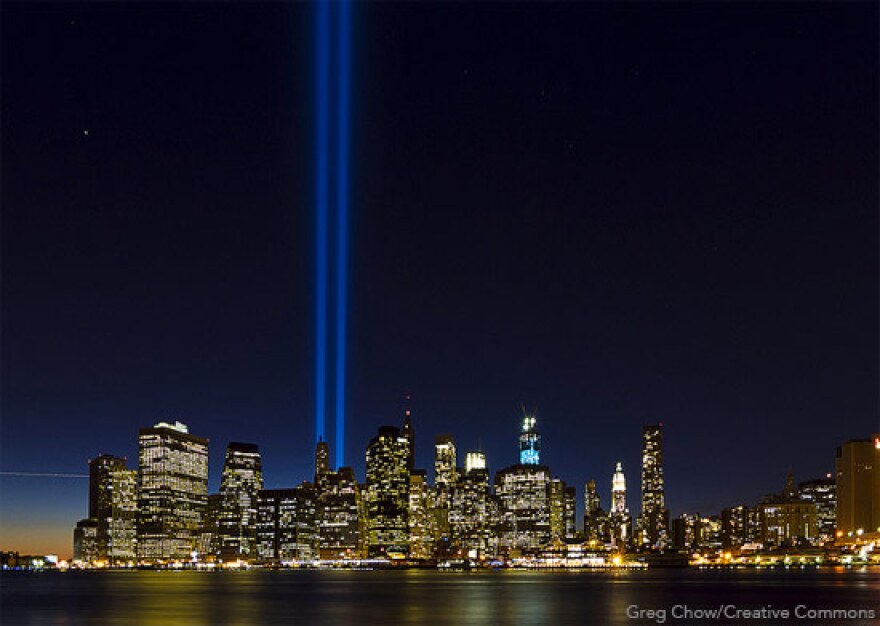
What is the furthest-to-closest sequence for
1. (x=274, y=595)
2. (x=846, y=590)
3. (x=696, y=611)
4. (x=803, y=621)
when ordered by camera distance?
(x=274, y=595) < (x=846, y=590) < (x=696, y=611) < (x=803, y=621)

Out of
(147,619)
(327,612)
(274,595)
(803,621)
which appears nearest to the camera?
(803,621)

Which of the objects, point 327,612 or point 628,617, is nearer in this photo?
point 628,617

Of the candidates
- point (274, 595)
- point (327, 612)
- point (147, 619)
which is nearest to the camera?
point (147, 619)

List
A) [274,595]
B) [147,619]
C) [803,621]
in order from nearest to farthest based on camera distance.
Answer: [803,621] → [147,619] → [274,595]

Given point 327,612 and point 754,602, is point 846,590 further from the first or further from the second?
point 327,612

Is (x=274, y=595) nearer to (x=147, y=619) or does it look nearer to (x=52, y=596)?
(x=52, y=596)

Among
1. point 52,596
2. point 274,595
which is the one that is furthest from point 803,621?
point 52,596

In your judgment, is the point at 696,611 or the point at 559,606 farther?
the point at 559,606

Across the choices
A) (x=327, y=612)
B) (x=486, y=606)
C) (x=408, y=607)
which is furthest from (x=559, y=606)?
(x=327, y=612)

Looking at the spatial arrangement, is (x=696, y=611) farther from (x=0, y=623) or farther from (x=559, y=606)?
(x=0, y=623)
